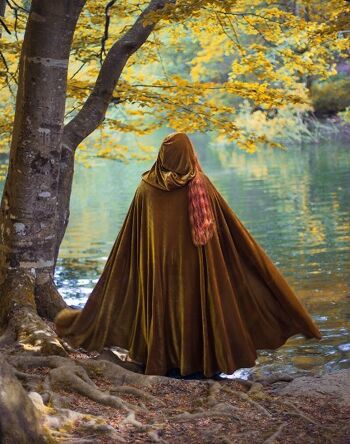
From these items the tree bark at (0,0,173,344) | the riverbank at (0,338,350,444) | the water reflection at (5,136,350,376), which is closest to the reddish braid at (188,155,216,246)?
the riverbank at (0,338,350,444)

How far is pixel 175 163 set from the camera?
5.50 metres

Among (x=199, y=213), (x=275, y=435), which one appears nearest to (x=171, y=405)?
(x=275, y=435)

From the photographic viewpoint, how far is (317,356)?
7.14 m

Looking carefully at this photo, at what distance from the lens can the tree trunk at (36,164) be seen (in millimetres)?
6055

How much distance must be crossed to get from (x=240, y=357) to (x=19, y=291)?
1819mm

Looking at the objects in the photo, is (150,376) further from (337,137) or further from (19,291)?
(337,137)

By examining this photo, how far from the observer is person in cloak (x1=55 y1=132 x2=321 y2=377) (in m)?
5.51

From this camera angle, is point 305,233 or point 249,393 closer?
point 249,393

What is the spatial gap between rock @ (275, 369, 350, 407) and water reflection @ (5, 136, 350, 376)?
3.58 ft

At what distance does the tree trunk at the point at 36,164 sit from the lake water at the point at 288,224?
2.20 m

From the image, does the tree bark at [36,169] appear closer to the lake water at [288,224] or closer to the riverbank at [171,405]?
the riverbank at [171,405]

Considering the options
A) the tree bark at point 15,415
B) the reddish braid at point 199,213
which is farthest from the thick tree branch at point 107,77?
the tree bark at point 15,415

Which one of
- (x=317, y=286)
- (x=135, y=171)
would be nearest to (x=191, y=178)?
(x=317, y=286)

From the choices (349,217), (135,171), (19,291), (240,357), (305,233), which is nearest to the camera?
(240,357)
